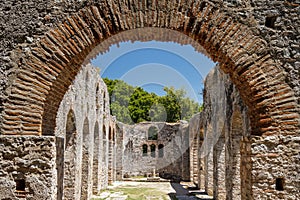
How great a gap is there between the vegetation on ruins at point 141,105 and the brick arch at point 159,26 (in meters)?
32.1

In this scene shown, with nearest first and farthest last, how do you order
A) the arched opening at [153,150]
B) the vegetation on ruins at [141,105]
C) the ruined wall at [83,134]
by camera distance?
the ruined wall at [83,134]
the arched opening at [153,150]
the vegetation on ruins at [141,105]

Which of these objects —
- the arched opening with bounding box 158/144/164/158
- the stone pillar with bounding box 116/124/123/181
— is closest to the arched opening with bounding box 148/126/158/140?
the arched opening with bounding box 158/144/164/158

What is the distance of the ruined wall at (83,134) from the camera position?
35.3 ft

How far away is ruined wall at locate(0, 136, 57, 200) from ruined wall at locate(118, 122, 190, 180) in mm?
20708

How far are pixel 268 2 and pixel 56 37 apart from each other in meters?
2.98

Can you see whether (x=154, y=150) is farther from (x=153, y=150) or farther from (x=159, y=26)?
(x=159, y=26)

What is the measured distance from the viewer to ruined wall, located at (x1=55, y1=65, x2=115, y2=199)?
10.8 metres

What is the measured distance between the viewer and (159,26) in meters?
4.77

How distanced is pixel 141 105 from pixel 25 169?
33.7 m

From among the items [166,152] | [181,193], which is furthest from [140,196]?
[166,152]

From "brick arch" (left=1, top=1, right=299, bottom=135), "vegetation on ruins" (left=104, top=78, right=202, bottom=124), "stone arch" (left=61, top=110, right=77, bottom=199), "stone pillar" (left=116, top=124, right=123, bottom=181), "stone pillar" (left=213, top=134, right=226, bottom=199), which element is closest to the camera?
"brick arch" (left=1, top=1, right=299, bottom=135)

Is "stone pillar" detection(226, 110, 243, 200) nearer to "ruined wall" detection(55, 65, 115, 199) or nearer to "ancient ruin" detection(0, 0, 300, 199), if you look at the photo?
"ruined wall" detection(55, 65, 115, 199)

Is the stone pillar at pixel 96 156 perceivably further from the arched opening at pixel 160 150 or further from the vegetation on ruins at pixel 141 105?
the vegetation on ruins at pixel 141 105

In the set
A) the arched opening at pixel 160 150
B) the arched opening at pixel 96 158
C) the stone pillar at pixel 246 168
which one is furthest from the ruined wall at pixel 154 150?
the stone pillar at pixel 246 168
